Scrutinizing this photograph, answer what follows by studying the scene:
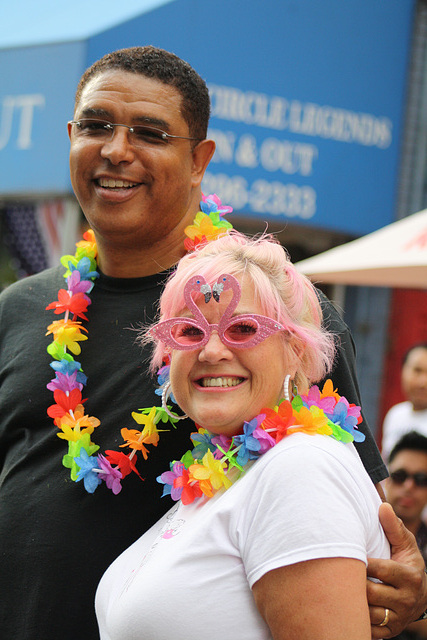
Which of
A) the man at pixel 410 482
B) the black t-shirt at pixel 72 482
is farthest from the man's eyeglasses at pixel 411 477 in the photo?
the black t-shirt at pixel 72 482

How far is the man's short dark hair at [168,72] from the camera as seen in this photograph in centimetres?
222

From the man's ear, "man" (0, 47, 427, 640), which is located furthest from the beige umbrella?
"man" (0, 47, 427, 640)

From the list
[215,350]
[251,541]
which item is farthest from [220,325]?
[251,541]

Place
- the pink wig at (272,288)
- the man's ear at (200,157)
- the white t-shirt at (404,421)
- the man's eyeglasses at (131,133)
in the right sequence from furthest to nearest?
the white t-shirt at (404,421) < the man's ear at (200,157) < the man's eyeglasses at (131,133) < the pink wig at (272,288)

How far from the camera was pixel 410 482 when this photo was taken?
399cm

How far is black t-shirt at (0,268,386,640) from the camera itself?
199 cm

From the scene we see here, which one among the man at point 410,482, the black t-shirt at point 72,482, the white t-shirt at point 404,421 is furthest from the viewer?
the white t-shirt at point 404,421

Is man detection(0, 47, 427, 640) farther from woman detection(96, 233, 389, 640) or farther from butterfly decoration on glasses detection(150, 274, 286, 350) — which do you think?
butterfly decoration on glasses detection(150, 274, 286, 350)

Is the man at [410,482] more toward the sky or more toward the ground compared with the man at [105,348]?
more toward the ground

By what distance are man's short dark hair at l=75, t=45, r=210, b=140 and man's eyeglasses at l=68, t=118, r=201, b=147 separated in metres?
0.08

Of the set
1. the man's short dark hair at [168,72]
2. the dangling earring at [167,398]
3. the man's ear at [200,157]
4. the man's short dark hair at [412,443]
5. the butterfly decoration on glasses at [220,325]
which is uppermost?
the man's short dark hair at [168,72]

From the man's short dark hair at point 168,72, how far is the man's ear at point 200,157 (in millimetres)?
27

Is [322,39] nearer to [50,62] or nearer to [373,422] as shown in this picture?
[50,62]

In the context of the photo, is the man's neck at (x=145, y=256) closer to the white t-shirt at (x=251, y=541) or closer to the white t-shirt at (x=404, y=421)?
the white t-shirt at (x=251, y=541)
